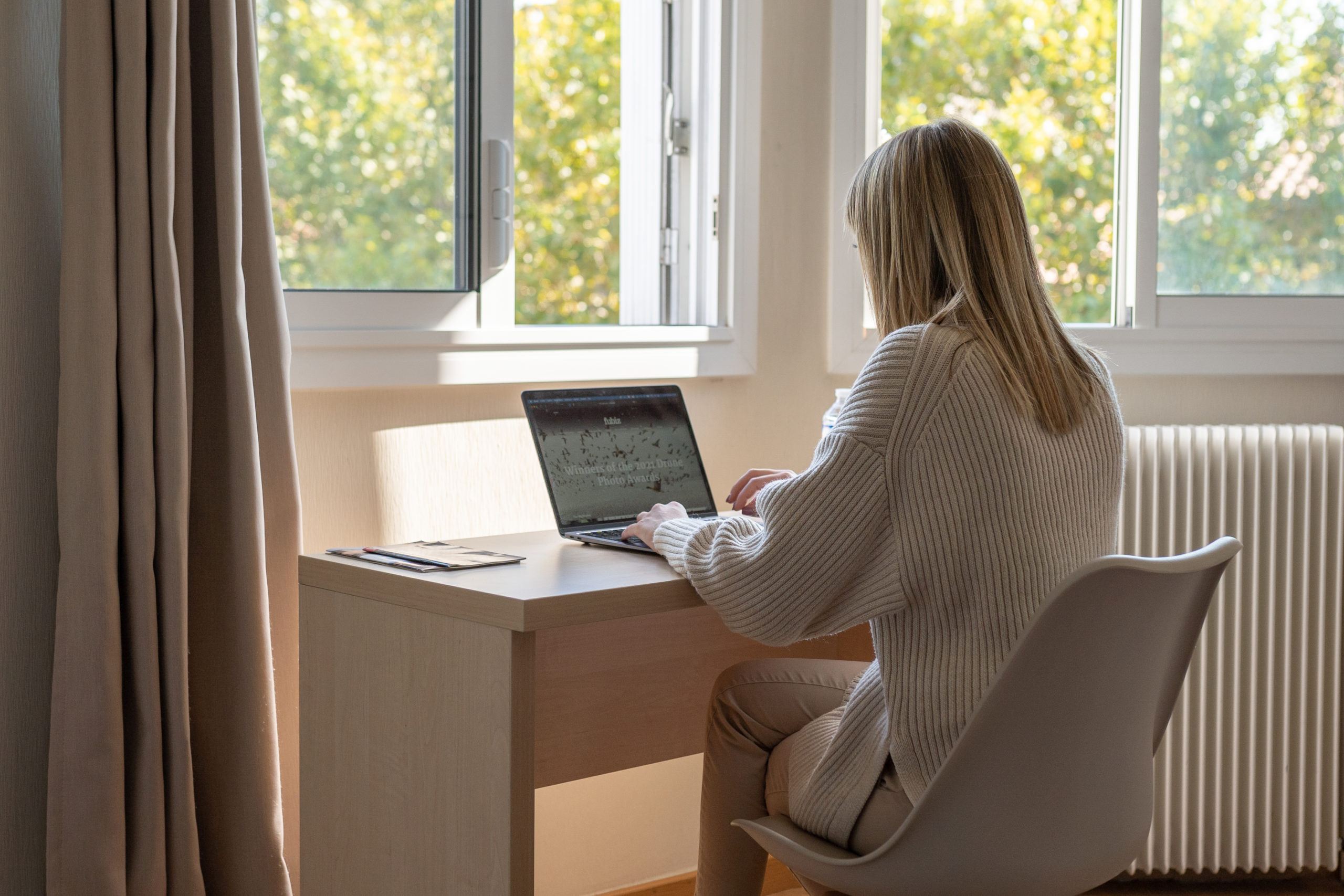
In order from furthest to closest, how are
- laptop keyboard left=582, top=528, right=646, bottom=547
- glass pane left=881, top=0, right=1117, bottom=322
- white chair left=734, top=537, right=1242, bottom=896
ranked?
glass pane left=881, top=0, right=1117, bottom=322 < laptop keyboard left=582, top=528, right=646, bottom=547 < white chair left=734, top=537, right=1242, bottom=896

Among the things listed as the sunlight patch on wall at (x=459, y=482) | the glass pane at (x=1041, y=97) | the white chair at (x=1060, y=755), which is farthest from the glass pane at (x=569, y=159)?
the white chair at (x=1060, y=755)

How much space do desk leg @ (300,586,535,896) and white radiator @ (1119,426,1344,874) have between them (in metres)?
1.40

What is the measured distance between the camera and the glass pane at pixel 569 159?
2406mm

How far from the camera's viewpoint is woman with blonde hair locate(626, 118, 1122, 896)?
49.4 inches

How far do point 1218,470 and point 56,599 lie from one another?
191 centimetres

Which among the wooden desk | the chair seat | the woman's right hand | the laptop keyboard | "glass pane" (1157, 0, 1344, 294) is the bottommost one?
the chair seat

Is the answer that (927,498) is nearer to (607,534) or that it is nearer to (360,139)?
(607,534)

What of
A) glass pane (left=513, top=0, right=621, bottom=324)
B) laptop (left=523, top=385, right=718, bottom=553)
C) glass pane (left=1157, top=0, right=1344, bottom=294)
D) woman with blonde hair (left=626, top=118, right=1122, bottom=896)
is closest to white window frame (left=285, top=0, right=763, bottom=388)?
glass pane (left=513, top=0, right=621, bottom=324)

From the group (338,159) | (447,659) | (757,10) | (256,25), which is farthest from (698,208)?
(447,659)

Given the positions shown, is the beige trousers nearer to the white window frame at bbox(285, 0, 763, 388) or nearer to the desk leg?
the desk leg

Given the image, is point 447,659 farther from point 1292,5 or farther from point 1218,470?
point 1292,5

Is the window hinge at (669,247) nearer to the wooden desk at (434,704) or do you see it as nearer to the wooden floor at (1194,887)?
the wooden desk at (434,704)

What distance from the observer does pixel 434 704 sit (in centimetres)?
140

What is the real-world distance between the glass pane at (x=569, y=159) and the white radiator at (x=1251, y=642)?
1.09 metres
